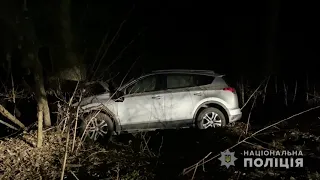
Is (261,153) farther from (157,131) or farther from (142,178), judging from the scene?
(157,131)

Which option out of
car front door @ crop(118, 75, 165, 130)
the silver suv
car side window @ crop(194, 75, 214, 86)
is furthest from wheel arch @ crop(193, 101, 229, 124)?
car front door @ crop(118, 75, 165, 130)

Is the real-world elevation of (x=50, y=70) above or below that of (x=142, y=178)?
above

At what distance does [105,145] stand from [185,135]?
5.32 ft

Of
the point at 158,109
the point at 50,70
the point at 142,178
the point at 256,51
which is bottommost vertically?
the point at 142,178

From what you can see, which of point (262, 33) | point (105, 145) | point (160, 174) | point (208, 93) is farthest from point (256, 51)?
point (160, 174)

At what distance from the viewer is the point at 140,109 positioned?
856 centimetres

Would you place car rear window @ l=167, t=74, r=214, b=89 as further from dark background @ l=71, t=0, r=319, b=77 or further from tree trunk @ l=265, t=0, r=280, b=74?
dark background @ l=71, t=0, r=319, b=77

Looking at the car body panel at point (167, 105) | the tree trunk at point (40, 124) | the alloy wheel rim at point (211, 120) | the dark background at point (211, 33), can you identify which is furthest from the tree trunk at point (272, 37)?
the tree trunk at point (40, 124)

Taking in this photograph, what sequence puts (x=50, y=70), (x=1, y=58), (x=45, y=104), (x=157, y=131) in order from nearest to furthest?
1. (x=45, y=104)
2. (x=157, y=131)
3. (x=50, y=70)
4. (x=1, y=58)

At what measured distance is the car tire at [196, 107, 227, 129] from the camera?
8812mm

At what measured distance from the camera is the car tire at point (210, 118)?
8.81 meters

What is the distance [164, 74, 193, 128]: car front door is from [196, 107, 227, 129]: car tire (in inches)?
9.1

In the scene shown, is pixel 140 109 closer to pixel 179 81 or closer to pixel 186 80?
pixel 179 81

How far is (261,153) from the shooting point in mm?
5734
